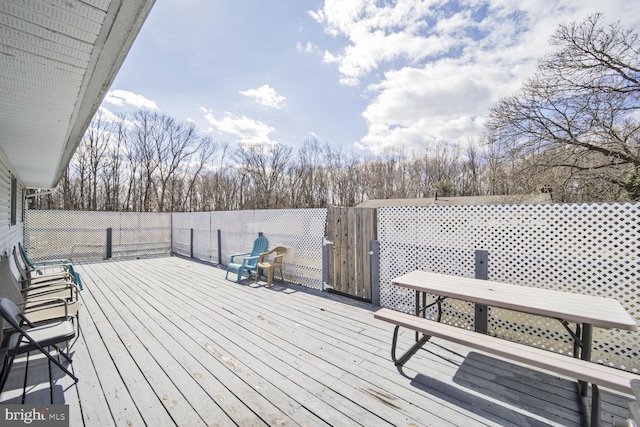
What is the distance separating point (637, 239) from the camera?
2.46 meters

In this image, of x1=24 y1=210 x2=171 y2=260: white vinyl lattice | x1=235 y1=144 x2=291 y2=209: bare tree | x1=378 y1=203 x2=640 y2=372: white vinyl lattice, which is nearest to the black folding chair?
x1=378 y1=203 x2=640 y2=372: white vinyl lattice

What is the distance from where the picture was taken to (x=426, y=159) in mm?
26750

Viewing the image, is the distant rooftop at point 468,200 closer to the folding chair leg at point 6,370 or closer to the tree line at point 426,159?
the tree line at point 426,159

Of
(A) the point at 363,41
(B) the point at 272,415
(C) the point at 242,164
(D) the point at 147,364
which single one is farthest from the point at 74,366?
(C) the point at 242,164

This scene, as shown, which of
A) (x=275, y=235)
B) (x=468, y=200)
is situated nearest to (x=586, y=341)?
(x=275, y=235)

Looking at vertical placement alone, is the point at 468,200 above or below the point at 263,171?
below

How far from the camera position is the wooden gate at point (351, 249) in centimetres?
453

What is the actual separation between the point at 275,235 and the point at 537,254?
15.4 ft

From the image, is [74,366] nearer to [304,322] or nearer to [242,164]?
[304,322]

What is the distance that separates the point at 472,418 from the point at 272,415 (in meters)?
1.40

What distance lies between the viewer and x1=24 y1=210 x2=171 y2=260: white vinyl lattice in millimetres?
8645

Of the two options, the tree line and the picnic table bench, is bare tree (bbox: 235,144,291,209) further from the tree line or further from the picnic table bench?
the picnic table bench

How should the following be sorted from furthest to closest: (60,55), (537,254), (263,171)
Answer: (263,171) < (537,254) < (60,55)

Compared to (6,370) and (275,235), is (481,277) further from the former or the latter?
(6,370)
